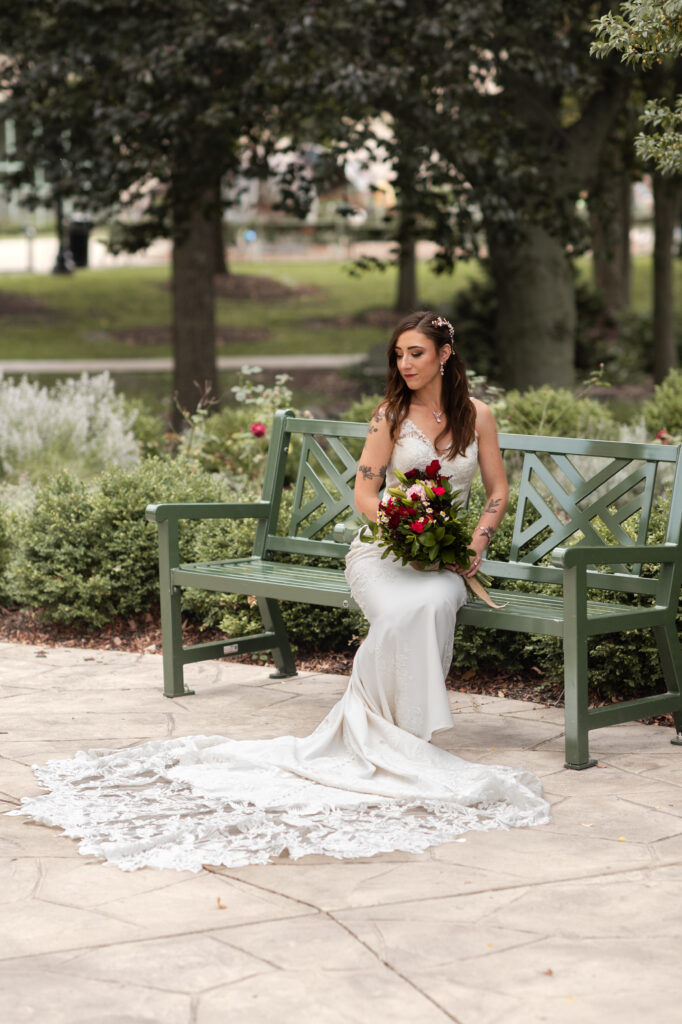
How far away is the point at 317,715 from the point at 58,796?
4.52 ft

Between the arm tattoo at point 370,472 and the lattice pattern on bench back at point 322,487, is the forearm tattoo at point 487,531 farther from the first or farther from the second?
the lattice pattern on bench back at point 322,487

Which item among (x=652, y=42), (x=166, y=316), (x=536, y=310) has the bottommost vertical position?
(x=166, y=316)

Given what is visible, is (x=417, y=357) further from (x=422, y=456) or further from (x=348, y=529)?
(x=348, y=529)

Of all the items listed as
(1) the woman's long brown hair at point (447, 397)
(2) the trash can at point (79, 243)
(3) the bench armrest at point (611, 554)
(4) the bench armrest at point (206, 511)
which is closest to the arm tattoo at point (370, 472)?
(1) the woman's long brown hair at point (447, 397)

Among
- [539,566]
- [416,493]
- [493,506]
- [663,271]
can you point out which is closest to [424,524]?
[416,493]

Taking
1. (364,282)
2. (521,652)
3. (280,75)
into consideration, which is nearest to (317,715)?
(521,652)

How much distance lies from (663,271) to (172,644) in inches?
464

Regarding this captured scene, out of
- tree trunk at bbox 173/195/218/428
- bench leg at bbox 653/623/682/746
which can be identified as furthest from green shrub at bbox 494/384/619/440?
tree trunk at bbox 173/195/218/428

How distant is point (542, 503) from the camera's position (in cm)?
562

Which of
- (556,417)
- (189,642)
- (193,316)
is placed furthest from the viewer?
(193,316)

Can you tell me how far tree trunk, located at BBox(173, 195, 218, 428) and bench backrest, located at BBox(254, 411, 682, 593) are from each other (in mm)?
6936

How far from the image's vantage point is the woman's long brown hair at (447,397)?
5.35m

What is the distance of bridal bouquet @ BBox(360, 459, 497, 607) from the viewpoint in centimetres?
501

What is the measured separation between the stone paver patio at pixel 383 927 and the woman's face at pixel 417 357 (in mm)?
1484
